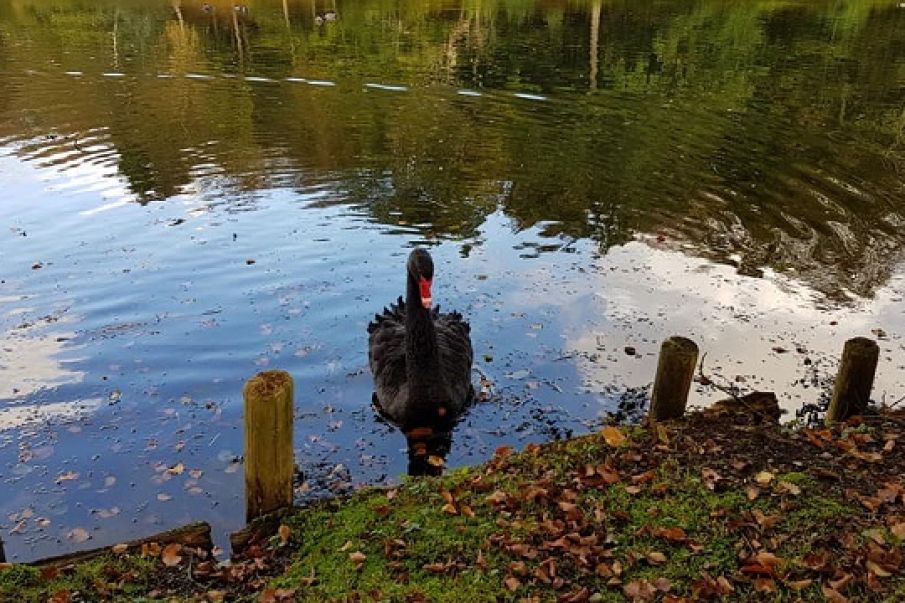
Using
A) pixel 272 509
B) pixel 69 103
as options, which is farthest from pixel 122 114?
pixel 272 509

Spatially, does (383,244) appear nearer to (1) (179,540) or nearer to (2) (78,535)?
(2) (78,535)

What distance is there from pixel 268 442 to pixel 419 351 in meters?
2.64

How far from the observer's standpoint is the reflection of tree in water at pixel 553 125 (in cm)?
1382

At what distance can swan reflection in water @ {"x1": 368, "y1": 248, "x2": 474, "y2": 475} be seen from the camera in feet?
24.6

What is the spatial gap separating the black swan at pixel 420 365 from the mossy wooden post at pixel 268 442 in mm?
2271

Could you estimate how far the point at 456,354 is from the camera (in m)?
8.33

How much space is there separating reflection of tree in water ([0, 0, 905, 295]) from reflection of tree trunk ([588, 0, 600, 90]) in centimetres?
17

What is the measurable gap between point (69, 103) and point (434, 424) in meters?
19.1

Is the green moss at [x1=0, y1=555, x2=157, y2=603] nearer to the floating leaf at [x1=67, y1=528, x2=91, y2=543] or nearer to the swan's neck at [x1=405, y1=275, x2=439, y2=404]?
the floating leaf at [x1=67, y1=528, x2=91, y2=543]

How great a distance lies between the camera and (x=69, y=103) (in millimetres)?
22156

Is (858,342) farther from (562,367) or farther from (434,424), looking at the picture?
(434,424)

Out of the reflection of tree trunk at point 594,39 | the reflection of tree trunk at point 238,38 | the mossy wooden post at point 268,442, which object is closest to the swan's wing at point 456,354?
the mossy wooden post at point 268,442

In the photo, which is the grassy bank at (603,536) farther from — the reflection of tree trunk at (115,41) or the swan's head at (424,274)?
the reflection of tree trunk at (115,41)

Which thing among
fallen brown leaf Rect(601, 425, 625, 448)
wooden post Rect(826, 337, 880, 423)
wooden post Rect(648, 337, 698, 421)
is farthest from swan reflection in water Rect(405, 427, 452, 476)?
wooden post Rect(826, 337, 880, 423)
